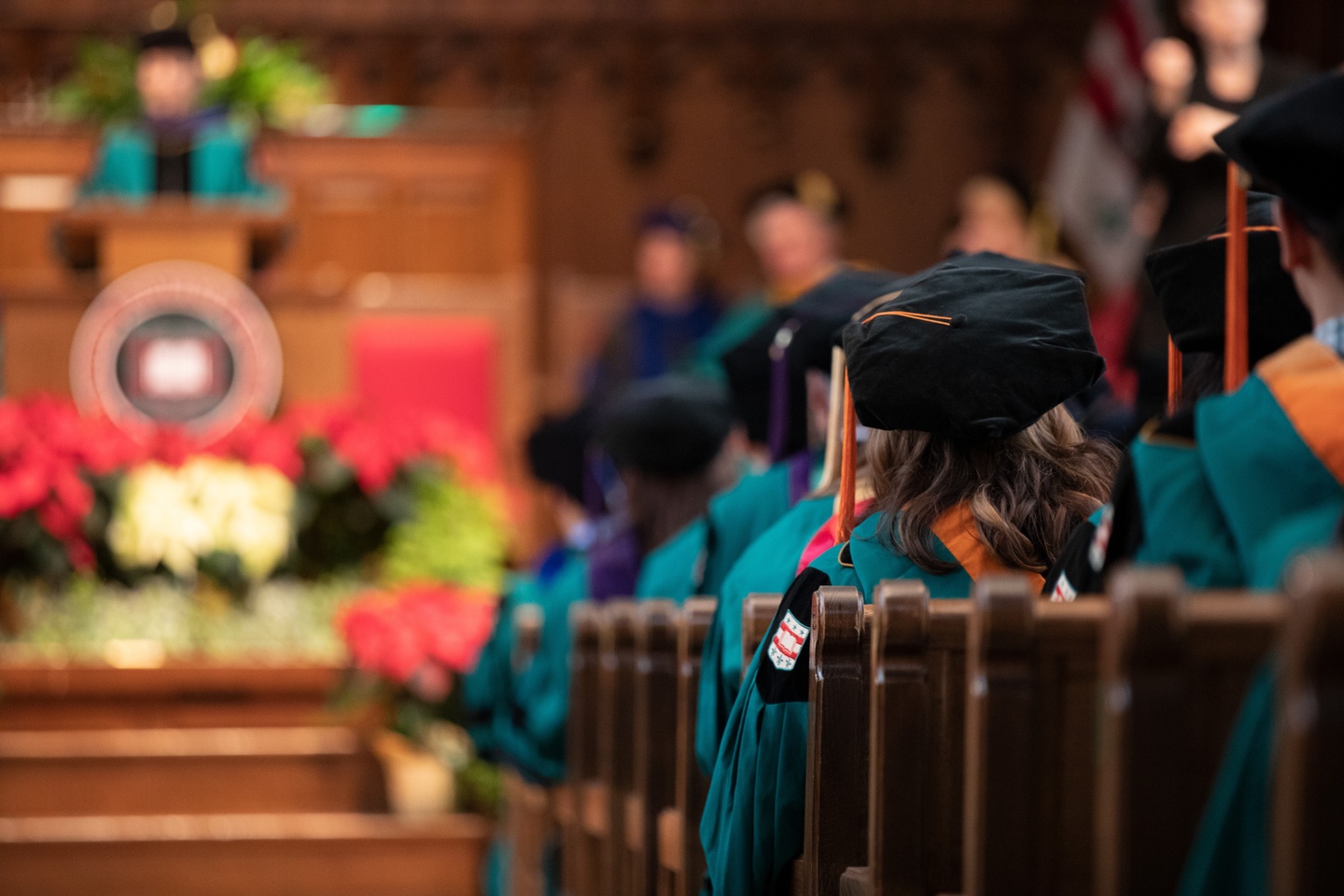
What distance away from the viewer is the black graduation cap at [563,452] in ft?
18.1

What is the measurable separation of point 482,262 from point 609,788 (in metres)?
6.05

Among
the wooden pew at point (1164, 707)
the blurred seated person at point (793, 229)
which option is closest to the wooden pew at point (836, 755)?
the wooden pew at point (1164, 707)

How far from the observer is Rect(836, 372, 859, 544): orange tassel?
7.50 ft

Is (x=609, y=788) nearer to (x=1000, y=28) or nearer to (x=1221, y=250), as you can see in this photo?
(x=1221, y=250)

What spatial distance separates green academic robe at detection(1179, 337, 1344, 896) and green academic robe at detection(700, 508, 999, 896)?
0.71 meters

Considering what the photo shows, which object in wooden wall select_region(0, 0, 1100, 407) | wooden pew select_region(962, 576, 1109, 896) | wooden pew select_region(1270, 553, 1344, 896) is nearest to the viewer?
wooden pew select_region(1270, 553, 1344, 896)

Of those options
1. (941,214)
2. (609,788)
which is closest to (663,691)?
(609,788)

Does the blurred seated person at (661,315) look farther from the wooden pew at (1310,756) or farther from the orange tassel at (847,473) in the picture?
the wooden pew at (1310,756)

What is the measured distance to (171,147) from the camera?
24.4 feet

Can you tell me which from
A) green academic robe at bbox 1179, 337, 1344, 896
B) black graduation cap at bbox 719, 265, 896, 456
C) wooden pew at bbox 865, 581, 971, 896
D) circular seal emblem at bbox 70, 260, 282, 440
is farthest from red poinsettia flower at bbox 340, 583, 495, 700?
green academic robe at bbox 1179, 337, 1344, 896

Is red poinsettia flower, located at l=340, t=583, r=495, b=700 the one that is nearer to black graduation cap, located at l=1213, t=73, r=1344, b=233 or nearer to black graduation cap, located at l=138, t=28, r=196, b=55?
black graduation cap, located at l=138, t=28, r=196, b=55

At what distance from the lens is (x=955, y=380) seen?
79.5 inches

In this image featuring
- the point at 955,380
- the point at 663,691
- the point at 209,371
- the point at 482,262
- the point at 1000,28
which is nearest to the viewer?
the point at 955,380

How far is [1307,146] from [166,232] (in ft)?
19.1
